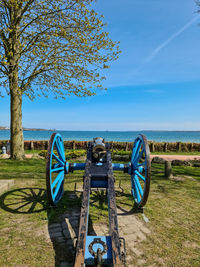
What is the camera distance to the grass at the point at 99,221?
2.31m

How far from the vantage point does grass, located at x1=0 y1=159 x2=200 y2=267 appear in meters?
2.31

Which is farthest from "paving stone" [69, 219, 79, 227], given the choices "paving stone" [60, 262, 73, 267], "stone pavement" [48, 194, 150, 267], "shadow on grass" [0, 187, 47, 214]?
"paving stone" [60, 262, 73, 267]

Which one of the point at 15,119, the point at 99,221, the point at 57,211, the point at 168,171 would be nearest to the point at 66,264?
the point at 99,221

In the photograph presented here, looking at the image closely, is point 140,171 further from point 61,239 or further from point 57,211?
point 61,239

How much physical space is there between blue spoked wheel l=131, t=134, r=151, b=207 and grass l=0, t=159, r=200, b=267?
1.00 ft

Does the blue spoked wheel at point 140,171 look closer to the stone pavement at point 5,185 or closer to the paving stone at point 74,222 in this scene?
the paving stone at point 74,222

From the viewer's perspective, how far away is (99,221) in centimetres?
322

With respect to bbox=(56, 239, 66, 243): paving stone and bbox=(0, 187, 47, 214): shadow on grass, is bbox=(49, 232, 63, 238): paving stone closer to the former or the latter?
bbox=(56, 239, 66, 243): paving stone

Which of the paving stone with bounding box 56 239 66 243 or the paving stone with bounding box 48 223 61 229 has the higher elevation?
the paving stone with bounding box 56 239 66 243

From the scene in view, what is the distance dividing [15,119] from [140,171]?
7.42m

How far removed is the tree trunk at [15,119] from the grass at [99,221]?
14.1 ft

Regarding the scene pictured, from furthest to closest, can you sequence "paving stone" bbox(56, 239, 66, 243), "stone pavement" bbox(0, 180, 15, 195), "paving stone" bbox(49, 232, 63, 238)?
"stone pavement" bbox(0, 180, 15, 195) → "paving stone" bbox(49, 232, 63, 238) → "paving stone" bbox(56, 239, 66, 243)

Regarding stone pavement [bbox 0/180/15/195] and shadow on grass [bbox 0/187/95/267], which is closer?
shadow on grass [bbox 0/187/95/267]

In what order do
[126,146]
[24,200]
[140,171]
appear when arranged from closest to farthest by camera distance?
[140,171] → [24,200] → [126,146]
